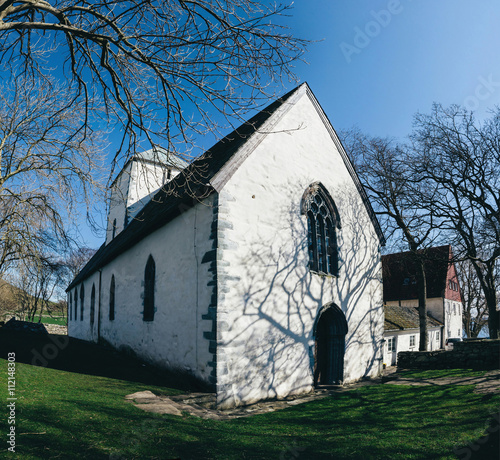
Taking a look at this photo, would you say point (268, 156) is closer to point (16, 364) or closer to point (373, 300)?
point (373, 300)

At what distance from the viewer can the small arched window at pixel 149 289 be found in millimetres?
13008

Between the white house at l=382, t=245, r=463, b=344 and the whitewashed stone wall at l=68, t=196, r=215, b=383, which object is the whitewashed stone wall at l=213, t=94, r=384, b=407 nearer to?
the whitewashed stone wall at l=68, t=196, r=215, b=383

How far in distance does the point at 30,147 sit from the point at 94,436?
9.61 m

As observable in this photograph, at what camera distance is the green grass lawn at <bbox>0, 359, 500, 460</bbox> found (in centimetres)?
509

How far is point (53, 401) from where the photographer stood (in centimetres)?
669

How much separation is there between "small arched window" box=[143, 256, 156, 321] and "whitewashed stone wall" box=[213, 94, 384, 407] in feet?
15.0

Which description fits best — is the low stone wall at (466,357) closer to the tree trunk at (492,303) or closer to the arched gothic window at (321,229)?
the tree trunk at (492,303)

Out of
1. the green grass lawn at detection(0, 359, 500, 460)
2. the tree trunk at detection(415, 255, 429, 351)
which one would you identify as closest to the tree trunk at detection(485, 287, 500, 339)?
the tree trunk at detection(415, 255, 429, 351)

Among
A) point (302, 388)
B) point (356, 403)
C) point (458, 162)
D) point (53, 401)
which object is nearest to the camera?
point (53, 401)

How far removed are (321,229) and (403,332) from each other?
1752 cm

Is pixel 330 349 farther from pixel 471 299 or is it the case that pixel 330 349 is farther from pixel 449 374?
pixel 471 299

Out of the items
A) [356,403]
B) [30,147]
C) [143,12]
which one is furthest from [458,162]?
[30,147]

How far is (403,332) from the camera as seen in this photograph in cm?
2639

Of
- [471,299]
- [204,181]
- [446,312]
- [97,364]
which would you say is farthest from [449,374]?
[471,299]
